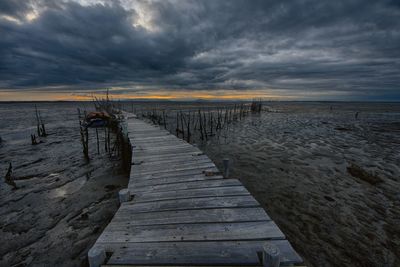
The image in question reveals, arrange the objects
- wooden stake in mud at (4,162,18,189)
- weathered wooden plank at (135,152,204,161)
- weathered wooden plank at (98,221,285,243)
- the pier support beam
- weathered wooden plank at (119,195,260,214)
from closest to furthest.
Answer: weathered wooden plank at (98,221,285,243), weathered wooden plank at (119,195,260,214), the pier support beam, weathered wooden plank at (135,152,204,161), wooden stake in mud at (4,162,18,189)

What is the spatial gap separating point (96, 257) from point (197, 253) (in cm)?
130

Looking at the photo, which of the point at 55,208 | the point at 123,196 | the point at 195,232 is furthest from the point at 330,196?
the point at 55,208

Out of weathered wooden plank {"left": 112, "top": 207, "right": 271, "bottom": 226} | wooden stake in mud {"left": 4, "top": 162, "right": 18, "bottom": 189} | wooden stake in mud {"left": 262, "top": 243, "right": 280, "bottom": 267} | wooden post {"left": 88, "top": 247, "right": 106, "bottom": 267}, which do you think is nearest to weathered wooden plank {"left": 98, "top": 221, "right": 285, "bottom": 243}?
weathered wooden plank {"left": 112, "top": 207, "right": 271, "bottom": 226}

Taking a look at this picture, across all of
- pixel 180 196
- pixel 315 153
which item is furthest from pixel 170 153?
pixel 315 153

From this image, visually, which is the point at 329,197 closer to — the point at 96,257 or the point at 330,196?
the point at 330,196

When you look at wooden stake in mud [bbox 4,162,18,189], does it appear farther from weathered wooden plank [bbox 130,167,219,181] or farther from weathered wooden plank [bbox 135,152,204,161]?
weathered wooden plank [bbox 130,167,219,181]

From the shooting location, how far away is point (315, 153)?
38.2 ft

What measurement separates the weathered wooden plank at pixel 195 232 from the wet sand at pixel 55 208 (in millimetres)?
2037

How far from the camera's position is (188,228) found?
3.09 metres

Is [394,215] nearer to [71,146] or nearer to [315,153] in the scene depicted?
[315,153]

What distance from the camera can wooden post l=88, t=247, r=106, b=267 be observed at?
2324 millimetres

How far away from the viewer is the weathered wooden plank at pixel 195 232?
2.82 m

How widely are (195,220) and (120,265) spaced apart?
1304 mm

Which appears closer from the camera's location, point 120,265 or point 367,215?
point 120,265
